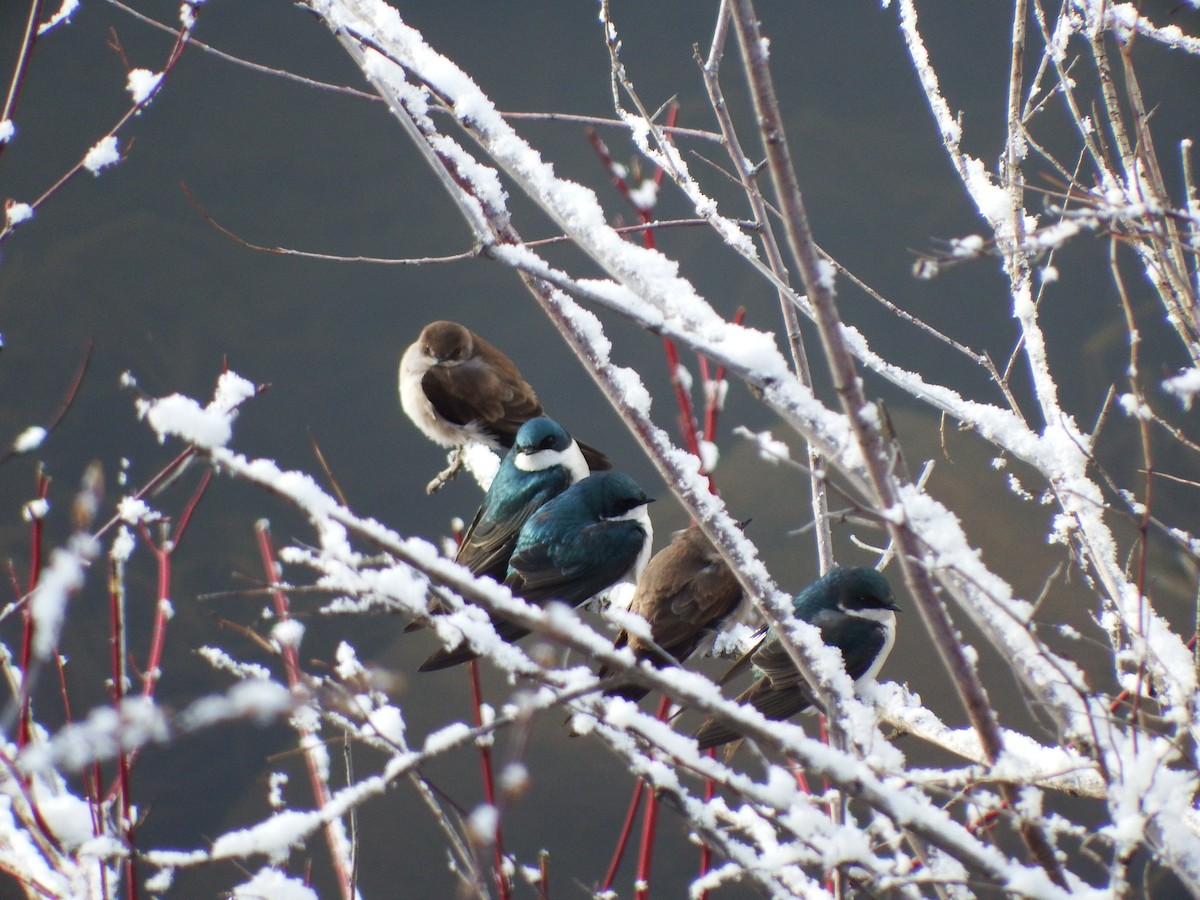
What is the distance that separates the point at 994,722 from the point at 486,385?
1264mm

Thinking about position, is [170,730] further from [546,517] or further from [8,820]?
[546,517]

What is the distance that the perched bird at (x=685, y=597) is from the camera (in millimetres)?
1108

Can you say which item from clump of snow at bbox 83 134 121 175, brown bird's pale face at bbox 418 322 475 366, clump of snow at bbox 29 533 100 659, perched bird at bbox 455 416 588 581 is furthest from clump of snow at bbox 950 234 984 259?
brown bird's pale face at bbox 418 322 475 366

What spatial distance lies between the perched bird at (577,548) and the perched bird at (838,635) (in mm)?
173

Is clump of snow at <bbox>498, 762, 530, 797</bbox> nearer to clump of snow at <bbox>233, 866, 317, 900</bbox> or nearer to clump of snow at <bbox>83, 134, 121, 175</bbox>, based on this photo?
clump of snow at <bbox>233, 866, 317, 900</bbox>

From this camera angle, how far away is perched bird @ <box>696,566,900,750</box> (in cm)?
102

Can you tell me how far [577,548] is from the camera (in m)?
1.11

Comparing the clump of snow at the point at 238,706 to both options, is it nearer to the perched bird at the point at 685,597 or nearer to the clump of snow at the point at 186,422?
the clump of snow at the point at 186,422

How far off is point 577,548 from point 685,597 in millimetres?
129

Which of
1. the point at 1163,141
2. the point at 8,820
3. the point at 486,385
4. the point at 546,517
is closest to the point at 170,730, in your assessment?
the point at 8,820

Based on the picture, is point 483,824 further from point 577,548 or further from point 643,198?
point 577,548

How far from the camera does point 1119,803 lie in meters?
0.42

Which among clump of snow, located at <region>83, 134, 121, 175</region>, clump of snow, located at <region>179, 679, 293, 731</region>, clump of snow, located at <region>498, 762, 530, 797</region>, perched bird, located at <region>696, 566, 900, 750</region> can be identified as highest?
clump of snow, located at <region>83, 134, 121, 175</region>

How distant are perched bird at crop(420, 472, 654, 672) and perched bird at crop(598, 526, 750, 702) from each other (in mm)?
40
